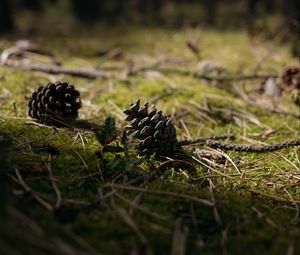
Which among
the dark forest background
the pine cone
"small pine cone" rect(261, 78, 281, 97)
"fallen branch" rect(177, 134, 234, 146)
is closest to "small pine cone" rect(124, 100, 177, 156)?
"fallen branch" rect(177, 134, 234, 146)

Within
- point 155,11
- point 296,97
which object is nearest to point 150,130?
point 296,97

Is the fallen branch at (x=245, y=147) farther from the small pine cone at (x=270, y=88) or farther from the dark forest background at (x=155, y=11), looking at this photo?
the dark forest background at (x=155, y=11)

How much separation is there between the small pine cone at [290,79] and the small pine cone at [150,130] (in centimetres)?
129

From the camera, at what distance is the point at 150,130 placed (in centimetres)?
153

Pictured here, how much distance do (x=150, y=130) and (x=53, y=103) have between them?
522mm

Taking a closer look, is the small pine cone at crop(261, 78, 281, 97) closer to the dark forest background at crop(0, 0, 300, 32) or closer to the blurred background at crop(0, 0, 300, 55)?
the blurred background at crop(0, 0, 300, 55)

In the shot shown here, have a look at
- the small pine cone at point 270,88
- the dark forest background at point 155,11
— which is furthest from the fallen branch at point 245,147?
the dark forest background at point 155,11

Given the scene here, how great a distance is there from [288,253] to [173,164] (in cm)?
58

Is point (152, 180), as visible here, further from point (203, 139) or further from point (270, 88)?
point (270, 88)

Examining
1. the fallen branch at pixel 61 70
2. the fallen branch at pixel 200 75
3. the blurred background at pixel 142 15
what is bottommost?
the fallen branch at pixel 200 75

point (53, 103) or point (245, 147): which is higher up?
point (53, 103)

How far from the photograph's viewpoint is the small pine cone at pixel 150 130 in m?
1.52

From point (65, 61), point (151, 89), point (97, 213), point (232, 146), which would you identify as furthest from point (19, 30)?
point (97, 213)

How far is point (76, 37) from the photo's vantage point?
4.50m
